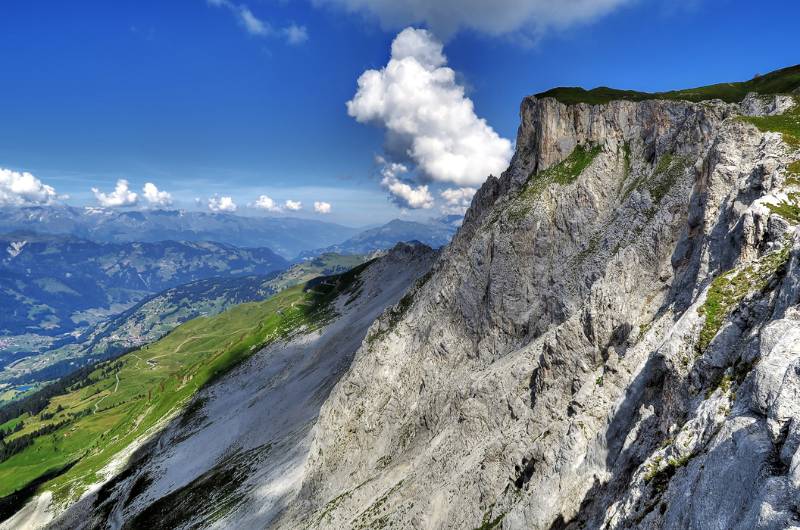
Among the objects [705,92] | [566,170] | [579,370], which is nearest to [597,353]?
[579,370]

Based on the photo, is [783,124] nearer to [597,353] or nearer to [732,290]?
[597,353]

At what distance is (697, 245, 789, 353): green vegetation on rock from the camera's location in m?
24.0

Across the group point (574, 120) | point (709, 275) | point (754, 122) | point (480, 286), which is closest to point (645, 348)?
point (709, 275)

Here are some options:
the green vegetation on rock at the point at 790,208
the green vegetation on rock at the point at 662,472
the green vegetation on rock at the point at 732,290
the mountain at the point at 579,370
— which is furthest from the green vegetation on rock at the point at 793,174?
the green vegetation on rock at the point at 662,472

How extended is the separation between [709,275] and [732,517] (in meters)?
23.0

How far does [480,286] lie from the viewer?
78812 millimetres

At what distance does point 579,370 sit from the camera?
44500 mm

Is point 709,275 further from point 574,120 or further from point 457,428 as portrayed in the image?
point 574,120

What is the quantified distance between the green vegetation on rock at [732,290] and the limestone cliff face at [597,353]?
0.13 metres

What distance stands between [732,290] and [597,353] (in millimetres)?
19730

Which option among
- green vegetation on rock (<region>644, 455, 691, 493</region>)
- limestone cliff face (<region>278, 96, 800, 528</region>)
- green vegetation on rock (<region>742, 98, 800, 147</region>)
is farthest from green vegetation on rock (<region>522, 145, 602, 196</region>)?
green vegetation on rock (<region>644, 455, 691, 493</region>)

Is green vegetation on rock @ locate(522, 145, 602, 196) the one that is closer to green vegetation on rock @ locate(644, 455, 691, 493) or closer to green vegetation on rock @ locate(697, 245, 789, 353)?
green vegetation on rock @ locate(697, 245, 789, 353)

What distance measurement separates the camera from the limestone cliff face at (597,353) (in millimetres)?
17922

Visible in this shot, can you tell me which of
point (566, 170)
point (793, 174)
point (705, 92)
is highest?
point (705, 92)
